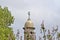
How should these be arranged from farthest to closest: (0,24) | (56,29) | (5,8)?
(5,8)
(0,24)
(56,29)

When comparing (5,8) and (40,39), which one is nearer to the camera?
(40,39)

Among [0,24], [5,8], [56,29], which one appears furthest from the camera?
[5,8]

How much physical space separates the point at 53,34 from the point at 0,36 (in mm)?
24757

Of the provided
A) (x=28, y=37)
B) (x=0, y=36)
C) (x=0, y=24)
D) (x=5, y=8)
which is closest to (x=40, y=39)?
(x=28, y=37)

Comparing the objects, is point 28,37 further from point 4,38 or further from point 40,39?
point 4,38

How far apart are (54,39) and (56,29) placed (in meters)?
0.24

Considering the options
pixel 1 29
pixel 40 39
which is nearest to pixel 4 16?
pixel 1 29

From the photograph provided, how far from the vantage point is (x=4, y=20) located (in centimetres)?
3450

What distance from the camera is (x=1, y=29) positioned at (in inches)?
1247

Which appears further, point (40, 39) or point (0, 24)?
point (0, 24)

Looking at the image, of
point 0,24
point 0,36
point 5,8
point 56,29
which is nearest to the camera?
point 56,29

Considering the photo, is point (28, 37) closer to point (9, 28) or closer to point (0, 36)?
point (0, 36)

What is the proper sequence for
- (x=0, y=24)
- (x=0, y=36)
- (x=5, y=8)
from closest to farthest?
(x=0, y=36)
(x=0, y=24)
(x=5, y=8)

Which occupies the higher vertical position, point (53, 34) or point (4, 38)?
point (53, 34)
